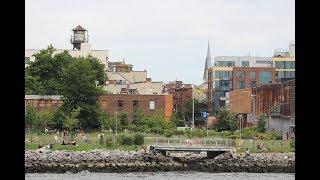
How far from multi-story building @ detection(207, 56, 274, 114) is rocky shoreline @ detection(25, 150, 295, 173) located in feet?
59.8

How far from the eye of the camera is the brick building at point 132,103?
140 ft

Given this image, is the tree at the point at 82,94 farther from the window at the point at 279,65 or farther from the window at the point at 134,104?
the window at the point at 279,65

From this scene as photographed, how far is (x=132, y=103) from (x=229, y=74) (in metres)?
16.9

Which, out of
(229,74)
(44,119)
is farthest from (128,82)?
(44,119)

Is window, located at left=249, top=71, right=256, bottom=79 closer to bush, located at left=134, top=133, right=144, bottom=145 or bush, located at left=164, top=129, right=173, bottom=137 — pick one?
bush, located at left=164, top=129, right=173, bottom=137

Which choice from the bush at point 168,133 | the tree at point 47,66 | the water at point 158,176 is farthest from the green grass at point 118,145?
the tree at point 47,66

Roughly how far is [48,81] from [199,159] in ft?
43.7

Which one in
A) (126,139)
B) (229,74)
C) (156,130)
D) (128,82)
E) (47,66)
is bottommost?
(126,139)

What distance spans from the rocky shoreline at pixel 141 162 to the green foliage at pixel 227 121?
8.18 m

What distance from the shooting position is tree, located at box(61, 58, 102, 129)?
39469 mm

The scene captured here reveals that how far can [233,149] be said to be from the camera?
35.1 m

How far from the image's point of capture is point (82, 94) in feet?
131

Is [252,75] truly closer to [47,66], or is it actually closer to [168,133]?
[168,133]
